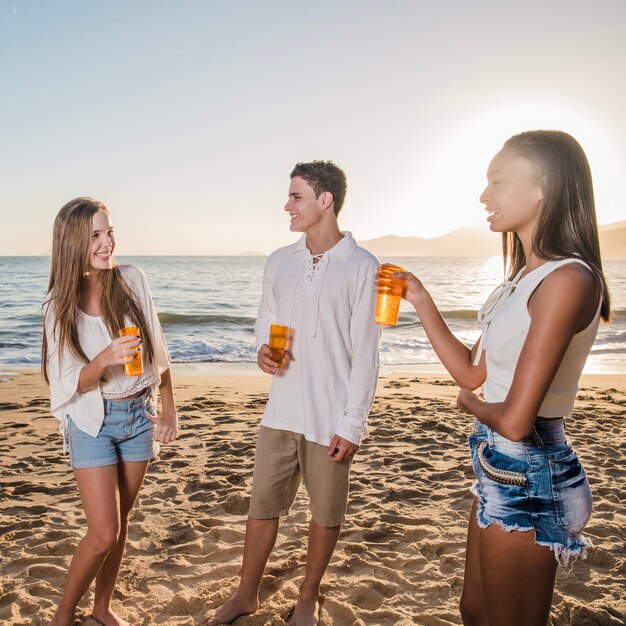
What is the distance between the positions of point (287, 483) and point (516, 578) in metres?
1.60

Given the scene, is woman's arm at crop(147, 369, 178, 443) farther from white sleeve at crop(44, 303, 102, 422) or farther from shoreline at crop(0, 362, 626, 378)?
shoreline at crop(0, 362, 626, 378)

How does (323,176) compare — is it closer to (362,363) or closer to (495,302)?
(362,363)

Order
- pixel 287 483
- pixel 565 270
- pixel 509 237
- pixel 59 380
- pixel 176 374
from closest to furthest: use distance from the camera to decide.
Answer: pixel 565 270
pixel 509 237
pixel 59 380
pixel 287 483
pixel 176 374

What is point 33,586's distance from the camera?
141 inches

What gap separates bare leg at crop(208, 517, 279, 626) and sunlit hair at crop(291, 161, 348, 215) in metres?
1.71

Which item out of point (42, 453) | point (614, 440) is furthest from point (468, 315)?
point (42, 453)

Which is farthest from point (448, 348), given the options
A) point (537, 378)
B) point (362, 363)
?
point (362, 363)

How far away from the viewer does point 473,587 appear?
2.31 metres

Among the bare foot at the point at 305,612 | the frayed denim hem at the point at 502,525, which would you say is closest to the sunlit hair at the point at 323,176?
the frayed denim hem at the point at 502,525

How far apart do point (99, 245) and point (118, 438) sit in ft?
2.91

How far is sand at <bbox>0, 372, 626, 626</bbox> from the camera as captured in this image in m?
3.45

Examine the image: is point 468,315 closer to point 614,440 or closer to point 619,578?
point 614,440

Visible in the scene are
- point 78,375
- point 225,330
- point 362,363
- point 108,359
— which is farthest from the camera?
point 225,330

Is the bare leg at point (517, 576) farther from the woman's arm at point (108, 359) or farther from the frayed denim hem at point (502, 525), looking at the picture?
the woman's arm at point (108, 359)
